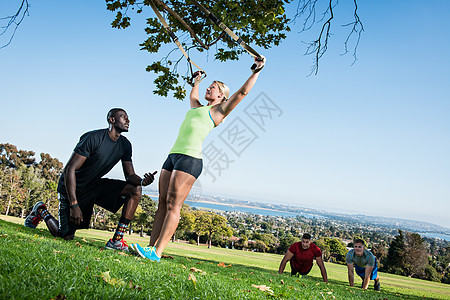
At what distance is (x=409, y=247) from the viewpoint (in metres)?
49.4

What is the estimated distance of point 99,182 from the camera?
15.3ft

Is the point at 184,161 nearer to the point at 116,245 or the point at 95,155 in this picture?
the point at 95,155

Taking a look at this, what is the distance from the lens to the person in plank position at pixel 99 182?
13.8 ft

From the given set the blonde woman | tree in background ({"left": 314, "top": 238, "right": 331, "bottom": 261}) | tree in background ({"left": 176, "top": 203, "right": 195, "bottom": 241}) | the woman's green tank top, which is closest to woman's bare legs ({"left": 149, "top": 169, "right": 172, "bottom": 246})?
the blonde woman

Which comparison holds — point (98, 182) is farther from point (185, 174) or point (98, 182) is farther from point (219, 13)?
point (219, 13)

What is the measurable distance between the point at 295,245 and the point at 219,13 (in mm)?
6029

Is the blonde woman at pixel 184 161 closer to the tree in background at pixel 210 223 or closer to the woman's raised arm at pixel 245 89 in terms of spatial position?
the woman's raised arm at pixel 245 89

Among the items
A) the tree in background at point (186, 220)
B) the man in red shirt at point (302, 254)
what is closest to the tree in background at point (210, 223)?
the tree in background at point (186, 220)

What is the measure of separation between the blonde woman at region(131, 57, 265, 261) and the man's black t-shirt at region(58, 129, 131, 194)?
117 cm

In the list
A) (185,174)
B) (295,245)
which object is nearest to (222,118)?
(185,174)

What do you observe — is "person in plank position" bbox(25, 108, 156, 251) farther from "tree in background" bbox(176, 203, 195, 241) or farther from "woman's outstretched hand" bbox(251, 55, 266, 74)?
"tree in background" bbox(176, 203, 195, 241)

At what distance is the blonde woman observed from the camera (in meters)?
3.51

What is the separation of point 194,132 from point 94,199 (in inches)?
88.1

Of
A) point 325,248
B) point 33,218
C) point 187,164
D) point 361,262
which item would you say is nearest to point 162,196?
point 187,164
